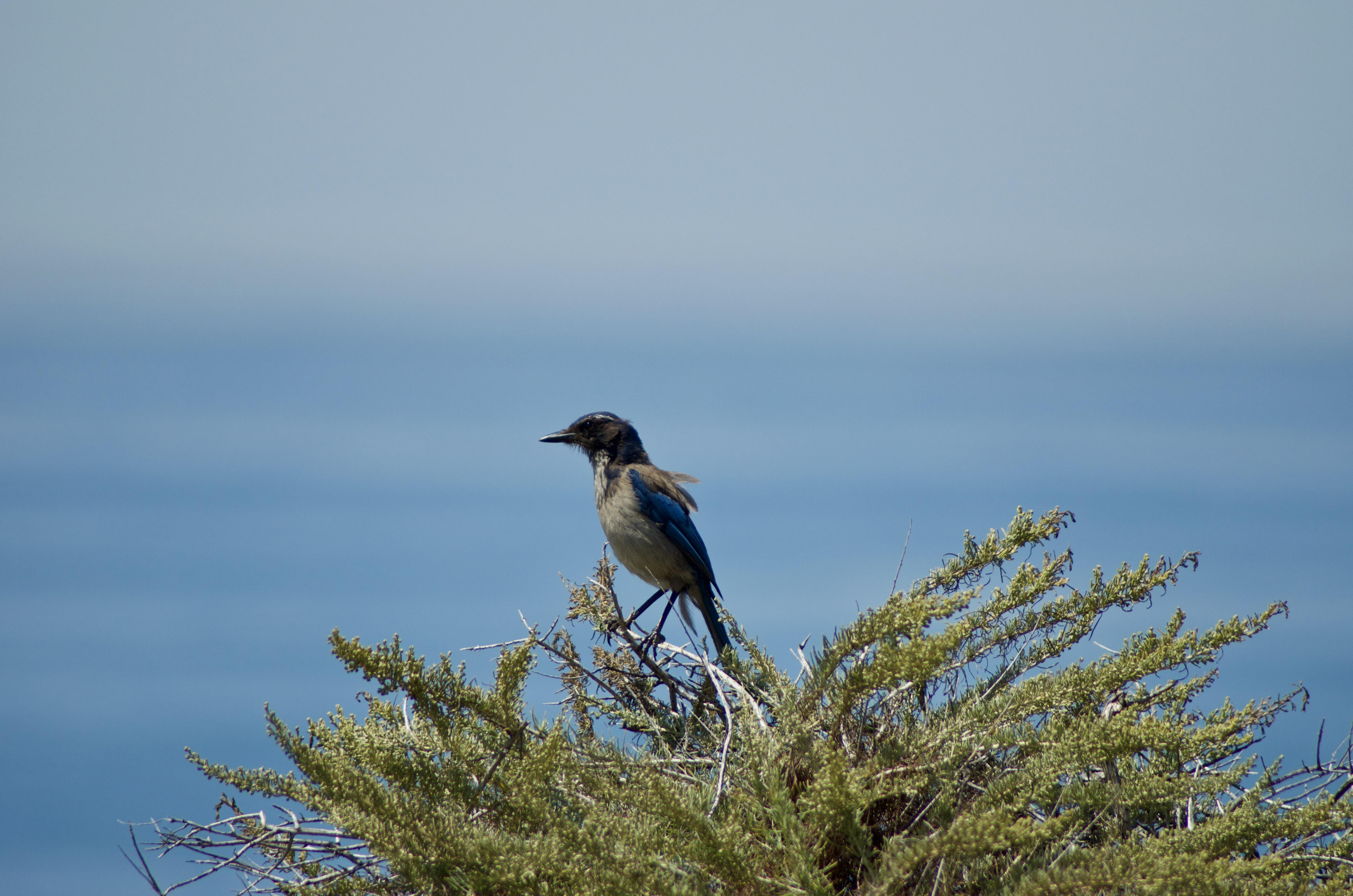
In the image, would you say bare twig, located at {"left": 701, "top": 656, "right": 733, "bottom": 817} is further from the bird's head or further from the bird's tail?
the bird's head

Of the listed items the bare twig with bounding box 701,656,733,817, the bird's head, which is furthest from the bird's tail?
the bare twig with bounding box 701,656,733,817

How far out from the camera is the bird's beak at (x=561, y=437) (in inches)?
320

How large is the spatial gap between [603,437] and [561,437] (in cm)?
34

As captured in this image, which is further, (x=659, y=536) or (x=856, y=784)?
(x=659, y=536)

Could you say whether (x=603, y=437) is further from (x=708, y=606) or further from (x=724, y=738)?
(x=724, y=738)

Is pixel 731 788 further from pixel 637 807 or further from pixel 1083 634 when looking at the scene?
pixel 1083 634

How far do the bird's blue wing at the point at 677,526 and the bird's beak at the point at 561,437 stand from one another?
1100 millimetres

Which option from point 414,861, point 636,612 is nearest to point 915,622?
point 414,861

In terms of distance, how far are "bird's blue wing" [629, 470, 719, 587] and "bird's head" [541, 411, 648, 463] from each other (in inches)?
32.9

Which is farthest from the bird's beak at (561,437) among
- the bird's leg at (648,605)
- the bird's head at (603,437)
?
the bird's leg at (648,605)

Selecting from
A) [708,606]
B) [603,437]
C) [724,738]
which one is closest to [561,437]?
[603,437]

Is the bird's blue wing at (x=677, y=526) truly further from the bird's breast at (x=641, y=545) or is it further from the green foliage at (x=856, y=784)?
the green foliage at (x=856, y=784)

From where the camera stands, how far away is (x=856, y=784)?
2777 mm

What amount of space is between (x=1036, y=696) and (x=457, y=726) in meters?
1.81
